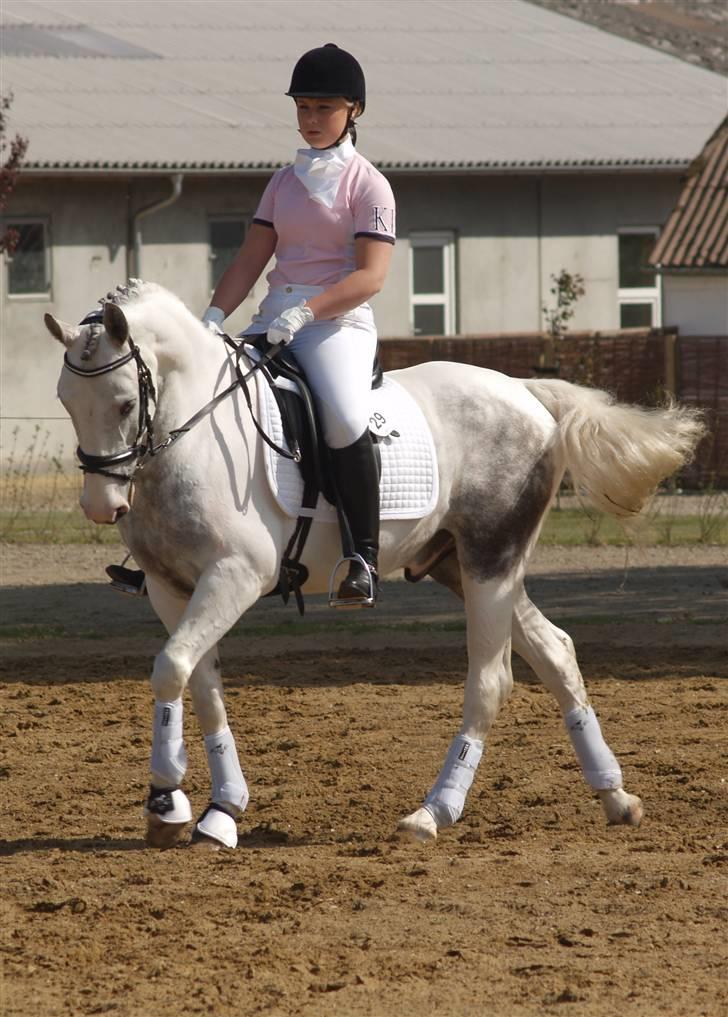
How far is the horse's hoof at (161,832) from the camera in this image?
21.5 feet

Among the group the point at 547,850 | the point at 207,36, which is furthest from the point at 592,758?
the point at 207,36

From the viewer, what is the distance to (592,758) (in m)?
7.05

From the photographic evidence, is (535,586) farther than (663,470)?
Yes

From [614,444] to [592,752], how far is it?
1209 mm

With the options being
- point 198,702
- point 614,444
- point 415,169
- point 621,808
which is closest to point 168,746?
point 198,702

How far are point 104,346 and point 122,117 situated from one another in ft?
70.6

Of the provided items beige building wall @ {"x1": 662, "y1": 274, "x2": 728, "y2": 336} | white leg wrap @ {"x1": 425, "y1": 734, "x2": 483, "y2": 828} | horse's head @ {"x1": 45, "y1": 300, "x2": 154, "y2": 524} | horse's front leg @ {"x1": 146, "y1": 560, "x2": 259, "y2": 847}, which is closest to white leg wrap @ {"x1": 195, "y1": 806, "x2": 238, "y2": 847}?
horse's front leg @ {"x1": 146, "y1": 560, "x2": 259, "y2": 847}

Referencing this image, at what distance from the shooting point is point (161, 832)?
659 cm

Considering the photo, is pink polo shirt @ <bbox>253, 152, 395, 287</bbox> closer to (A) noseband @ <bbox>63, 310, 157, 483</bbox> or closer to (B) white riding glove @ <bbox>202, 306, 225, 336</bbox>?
(B) white riding glove @ <bbox>202, 306, 225, 336</bbox>

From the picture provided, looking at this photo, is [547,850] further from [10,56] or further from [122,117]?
[10,56]

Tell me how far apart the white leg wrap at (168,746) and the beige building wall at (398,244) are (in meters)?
16.9

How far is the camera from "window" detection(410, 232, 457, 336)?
91.1 ft

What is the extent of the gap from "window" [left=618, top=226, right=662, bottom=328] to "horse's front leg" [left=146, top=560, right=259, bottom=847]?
77.2ft

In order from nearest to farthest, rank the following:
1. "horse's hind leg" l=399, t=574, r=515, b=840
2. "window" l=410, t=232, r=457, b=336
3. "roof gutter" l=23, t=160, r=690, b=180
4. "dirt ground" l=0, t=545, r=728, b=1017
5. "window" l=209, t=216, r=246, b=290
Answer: "dirt ground" l=0, t=545, r=728, b=1017, "horse's hind leg" l=399, t=574, r=515, b=840, "roof gutter" l=23, t=160, r=690, b=180, "window" l=209, t=216, r=246, b=290, "window" l=410, t=232, r=457, b=336
